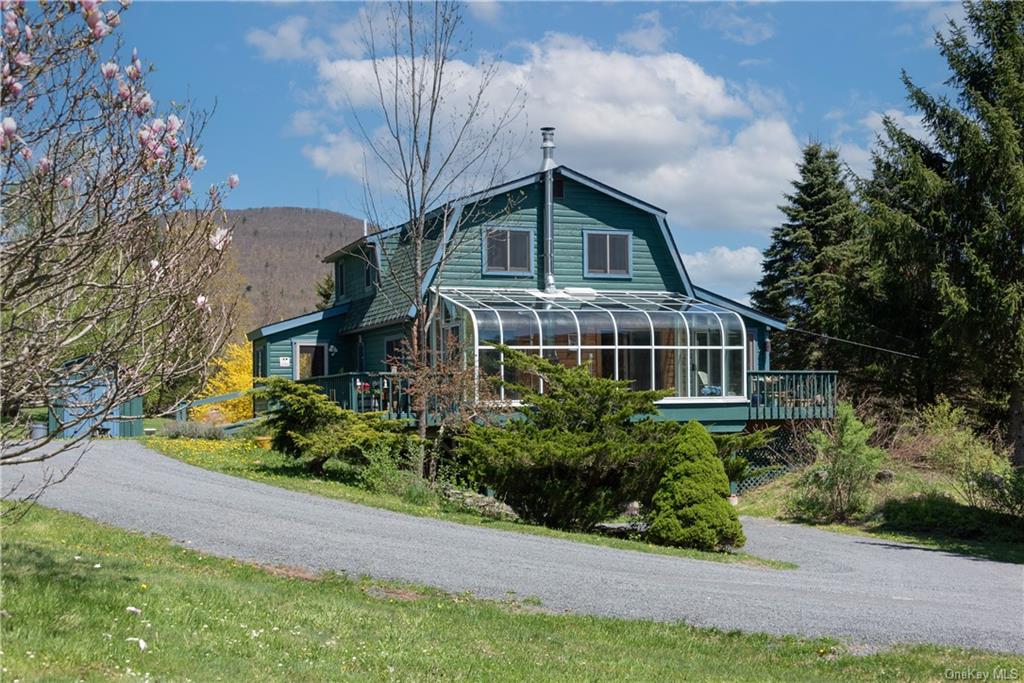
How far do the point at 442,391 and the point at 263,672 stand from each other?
12287 mm

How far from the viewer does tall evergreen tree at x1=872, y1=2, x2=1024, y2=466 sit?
70.5 feet

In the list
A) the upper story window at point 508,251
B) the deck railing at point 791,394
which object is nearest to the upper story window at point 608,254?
the upper story window at point 508,251

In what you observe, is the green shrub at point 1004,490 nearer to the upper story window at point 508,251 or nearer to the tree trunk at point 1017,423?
the tree trunk at point 1017,423

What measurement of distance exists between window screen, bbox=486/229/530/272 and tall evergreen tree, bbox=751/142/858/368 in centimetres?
1369

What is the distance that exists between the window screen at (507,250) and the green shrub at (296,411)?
24.0ft

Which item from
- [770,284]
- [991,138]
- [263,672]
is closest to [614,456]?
[263,672]

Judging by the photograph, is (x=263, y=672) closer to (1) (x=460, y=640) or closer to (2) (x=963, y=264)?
(1) (x=460, y=640)

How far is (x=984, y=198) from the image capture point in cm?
2222

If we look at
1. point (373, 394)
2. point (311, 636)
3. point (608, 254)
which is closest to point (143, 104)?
point (311, 636)

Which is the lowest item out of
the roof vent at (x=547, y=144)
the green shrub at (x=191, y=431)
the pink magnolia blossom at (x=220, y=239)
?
the green shrub at (x=191, y=431)

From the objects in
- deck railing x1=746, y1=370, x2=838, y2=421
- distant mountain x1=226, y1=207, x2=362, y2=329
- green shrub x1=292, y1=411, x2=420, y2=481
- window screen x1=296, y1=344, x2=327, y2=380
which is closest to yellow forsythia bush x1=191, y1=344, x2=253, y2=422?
window screen x1=296, y1=344, x2=327, y2=380

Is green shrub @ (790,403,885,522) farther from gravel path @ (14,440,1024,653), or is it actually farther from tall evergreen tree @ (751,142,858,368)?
tall evergreen tree @ (751,142,858,368)

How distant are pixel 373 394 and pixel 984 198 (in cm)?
1403

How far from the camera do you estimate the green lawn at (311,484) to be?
14.6m
